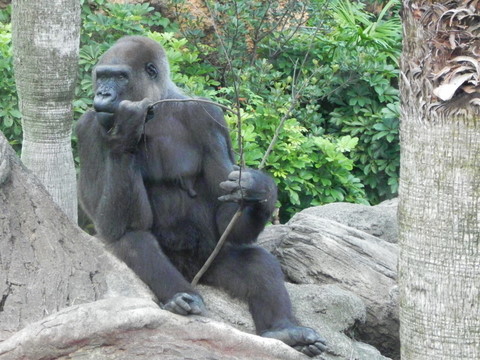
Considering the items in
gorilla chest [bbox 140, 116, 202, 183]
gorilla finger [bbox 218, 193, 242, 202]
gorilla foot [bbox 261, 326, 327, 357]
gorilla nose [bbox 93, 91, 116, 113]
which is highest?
gorilla nose [bbox 93, 91, 116, 113]

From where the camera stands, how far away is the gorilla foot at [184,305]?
4.11 metres

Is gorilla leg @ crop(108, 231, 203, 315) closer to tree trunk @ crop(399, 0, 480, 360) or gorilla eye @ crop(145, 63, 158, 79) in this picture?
gorilla eye @ crop(145, 63, 158, 79)

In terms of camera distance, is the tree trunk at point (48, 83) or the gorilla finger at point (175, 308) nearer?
the gorilla finger at point (175, 308)

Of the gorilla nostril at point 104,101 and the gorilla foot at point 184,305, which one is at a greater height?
the gorilla nostril at point 104,101

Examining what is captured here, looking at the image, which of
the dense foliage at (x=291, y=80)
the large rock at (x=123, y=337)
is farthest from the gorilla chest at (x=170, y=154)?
the dense foliage at (x=291, y=80)

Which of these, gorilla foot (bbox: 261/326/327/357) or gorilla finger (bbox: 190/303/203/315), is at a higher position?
gorilla finger (bbox: 190/303/203/315)

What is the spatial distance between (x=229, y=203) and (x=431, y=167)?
1.77 m

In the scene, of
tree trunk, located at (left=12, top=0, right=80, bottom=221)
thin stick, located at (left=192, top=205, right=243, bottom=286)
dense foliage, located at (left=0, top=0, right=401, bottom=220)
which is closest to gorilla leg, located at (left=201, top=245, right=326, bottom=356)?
thin stick, located at (left=192, top=205, right=243, bottom=286)

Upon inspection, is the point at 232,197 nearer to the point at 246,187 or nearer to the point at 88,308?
the point at 246,187

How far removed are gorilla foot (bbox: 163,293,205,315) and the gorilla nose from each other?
109 centimetres

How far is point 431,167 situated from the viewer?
3.44 m

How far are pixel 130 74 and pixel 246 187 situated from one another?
0.95 m

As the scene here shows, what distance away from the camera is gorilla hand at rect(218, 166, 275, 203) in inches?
178

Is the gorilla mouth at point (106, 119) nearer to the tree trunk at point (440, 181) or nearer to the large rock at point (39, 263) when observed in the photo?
the large rock at point (39, 263)
